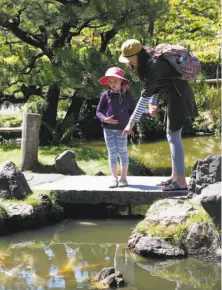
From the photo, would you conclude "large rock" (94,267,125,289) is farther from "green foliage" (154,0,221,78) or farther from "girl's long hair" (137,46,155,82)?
"green foliage" (154,0,221,78)

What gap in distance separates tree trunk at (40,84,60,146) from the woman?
16.6 ft

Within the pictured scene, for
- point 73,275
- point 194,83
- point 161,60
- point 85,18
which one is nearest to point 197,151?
point 194,83

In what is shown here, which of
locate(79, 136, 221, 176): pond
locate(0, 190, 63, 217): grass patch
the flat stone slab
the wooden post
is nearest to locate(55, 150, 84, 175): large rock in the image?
the wooden post

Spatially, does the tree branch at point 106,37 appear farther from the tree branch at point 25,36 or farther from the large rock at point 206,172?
the large rock at point 206,172

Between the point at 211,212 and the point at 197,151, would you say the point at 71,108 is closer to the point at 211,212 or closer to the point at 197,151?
the point at 197,151

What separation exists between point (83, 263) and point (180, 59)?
2.04 m

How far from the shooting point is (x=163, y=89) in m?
5.45

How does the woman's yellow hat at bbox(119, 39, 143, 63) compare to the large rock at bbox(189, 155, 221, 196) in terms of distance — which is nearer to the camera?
the large rock at bbox(189, 155, 221, 196)

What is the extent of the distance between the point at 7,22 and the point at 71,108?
85.7 inches

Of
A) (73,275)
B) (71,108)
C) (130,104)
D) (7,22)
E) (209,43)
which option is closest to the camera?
(73,275)

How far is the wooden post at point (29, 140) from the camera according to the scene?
25.9 ft

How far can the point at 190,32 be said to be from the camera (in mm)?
19812

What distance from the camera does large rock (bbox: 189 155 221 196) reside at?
16.5 feet

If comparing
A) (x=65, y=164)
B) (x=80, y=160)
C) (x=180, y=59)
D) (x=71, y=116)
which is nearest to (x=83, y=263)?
(x=180, y=59)
